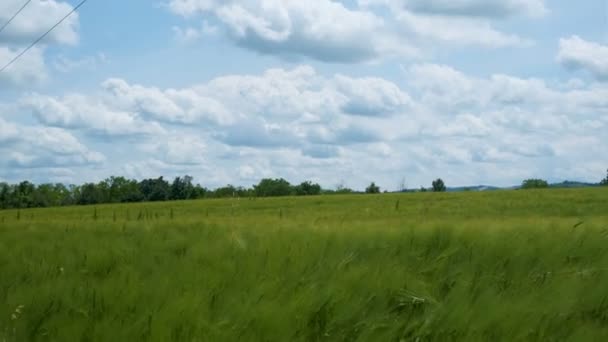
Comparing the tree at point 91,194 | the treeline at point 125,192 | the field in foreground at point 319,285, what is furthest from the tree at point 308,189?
the field in foreground at point 319,285

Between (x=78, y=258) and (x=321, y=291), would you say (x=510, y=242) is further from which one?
(x=78, y=258)

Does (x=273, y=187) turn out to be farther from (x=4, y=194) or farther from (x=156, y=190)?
(x=4, y=194)

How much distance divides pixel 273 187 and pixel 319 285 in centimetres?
6922

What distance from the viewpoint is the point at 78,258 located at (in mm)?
7070

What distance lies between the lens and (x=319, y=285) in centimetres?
543

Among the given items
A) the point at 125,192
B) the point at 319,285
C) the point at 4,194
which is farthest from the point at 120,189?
the point at 319,285

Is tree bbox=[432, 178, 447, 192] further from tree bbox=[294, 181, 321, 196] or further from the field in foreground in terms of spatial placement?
the field in foreground

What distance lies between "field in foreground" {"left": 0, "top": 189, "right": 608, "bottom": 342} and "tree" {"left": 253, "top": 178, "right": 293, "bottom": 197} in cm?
6023

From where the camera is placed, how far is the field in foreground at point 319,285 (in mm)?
4699

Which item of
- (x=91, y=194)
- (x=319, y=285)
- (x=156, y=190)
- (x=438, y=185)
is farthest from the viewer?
(x=91, y=194)

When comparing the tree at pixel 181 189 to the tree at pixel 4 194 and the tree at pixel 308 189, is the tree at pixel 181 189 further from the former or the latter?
the tree at pixel 4 194

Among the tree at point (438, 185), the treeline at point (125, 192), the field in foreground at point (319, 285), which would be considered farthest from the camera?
the treeline at point (125, 192)

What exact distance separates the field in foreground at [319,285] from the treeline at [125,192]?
186 feet

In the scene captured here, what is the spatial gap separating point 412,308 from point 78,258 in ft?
12.0
